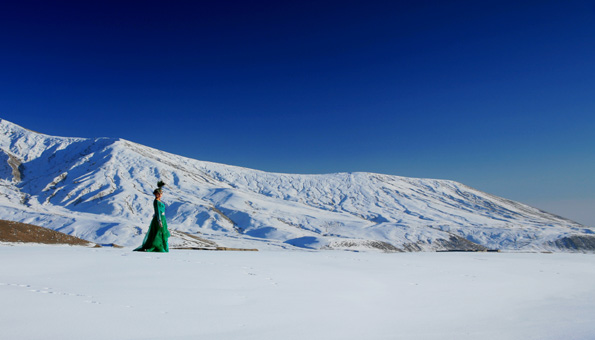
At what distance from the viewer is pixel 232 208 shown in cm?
13250

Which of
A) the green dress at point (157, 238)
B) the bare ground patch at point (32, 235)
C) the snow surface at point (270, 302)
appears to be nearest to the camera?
the snow surface at point (270, 302)

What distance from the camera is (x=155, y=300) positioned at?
548 centimetres

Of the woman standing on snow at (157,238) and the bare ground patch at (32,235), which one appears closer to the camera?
the woman standing on snow at (157,238)

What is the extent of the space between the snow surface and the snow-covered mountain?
78746 millimetres

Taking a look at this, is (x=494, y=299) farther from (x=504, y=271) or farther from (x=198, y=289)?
(x=198, y=289)

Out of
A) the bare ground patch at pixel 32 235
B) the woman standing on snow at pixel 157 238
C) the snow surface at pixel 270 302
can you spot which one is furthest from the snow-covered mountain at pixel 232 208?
the snow surface at pixel 270 302

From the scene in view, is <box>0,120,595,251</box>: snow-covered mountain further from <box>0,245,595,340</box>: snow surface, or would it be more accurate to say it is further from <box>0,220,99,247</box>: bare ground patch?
<box>0,245,595,340</box>: snow surface

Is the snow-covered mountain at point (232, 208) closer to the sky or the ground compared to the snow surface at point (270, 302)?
closer to the sky

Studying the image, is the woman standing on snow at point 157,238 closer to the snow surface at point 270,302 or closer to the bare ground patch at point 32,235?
the snow surface at point 270,302

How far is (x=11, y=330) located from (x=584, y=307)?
29.3ft

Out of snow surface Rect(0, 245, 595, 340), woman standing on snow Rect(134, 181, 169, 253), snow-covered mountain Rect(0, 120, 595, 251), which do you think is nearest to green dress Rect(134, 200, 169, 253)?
woman standing on snow Rect(134, 181, 169, 253)

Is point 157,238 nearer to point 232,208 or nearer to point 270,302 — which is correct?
point 270,302

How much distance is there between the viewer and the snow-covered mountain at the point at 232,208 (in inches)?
3905

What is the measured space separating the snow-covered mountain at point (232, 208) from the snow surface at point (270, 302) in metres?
78.7
